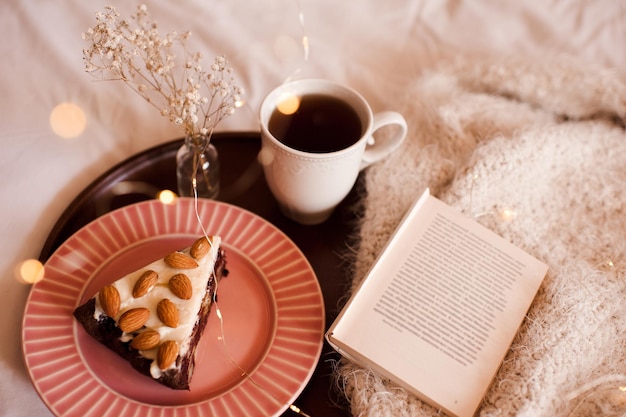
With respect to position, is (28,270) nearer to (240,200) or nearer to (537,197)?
(240,200)

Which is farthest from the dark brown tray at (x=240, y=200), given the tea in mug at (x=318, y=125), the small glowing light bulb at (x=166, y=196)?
the tea in mug at (x=318, y=125)

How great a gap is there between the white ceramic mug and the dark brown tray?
3 cm

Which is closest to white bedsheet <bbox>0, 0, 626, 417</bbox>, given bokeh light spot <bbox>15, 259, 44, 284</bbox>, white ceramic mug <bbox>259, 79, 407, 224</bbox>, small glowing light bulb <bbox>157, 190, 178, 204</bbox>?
bokeh light spot <bbox>15, 259, 44, 284</bbox>

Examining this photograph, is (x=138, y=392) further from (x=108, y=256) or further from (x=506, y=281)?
(x=506, y=281)

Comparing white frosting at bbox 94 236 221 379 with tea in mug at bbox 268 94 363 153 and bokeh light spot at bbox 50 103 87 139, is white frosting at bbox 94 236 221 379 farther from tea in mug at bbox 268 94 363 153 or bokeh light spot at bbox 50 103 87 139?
bokeh light spot at bbox 50 103 87 139

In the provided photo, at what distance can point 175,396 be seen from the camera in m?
0.58

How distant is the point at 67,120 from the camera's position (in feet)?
2.85

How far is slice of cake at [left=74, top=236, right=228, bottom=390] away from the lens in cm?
56

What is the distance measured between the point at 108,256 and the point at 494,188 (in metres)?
0.52

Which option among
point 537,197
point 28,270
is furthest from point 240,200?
point 537,197

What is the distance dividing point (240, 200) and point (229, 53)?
1.12ft

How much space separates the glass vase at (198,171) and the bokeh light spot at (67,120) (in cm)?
20

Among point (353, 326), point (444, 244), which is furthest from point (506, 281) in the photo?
point (353, 326)

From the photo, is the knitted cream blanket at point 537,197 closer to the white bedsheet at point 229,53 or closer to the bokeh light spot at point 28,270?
the white bedsheet at point 229,53
